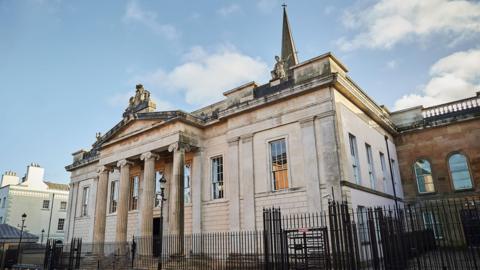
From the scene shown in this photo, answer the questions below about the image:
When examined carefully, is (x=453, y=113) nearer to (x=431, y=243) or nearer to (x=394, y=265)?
(x=431, y=243)

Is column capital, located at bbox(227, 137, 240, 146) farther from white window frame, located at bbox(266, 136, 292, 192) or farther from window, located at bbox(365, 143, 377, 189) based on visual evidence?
window, located at bbox(365, 143, 377, 189)

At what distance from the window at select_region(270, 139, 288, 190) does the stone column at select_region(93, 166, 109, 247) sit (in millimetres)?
11860

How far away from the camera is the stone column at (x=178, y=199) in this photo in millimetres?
16453

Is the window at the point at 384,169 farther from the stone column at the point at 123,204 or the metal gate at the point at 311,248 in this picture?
the stone column at the point at 123,204

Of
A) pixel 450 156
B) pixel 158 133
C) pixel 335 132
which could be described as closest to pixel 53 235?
Result: pixel 158 133

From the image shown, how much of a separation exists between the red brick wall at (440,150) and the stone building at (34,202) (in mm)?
38709

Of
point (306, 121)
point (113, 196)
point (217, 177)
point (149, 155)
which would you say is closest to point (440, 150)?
point (306, 121)

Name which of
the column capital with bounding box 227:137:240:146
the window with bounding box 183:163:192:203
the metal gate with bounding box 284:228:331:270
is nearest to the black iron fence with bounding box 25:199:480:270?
the metal gate with bounding box 284:228:331:270

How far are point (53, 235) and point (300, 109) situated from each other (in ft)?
133

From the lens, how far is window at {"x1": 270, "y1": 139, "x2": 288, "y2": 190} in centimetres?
1576

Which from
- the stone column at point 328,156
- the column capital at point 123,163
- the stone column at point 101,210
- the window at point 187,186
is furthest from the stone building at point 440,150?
the stone column at point 101,210

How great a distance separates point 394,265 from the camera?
10.3 m

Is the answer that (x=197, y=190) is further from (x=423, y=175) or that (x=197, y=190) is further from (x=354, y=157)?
(x=423, y=175)

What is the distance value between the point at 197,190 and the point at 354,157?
8.62 m
